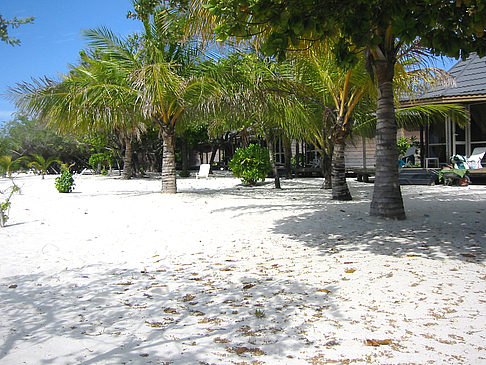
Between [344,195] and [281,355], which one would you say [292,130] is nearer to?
[344,195]

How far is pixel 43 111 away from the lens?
11812 millimetres

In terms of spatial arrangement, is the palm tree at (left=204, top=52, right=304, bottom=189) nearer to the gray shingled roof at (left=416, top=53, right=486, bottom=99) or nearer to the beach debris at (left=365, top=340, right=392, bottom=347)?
the gray shingled roof at (left=416, top=53, right=486, bottom=99)

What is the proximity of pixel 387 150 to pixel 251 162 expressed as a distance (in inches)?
358

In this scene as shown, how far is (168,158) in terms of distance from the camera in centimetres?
1268

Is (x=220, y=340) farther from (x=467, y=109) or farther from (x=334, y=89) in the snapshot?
(x=467, y=109)

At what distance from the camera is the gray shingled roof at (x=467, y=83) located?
575 inches

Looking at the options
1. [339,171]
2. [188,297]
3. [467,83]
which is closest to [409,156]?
[467,83]

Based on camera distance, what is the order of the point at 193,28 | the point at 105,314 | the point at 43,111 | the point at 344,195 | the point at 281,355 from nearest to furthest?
the point at 281,355, the point at 105,314, the point at 193,28, the point at 344,195, the point at 43,111

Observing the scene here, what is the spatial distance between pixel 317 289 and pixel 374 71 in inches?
193

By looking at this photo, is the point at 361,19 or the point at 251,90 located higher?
the point at 251,90

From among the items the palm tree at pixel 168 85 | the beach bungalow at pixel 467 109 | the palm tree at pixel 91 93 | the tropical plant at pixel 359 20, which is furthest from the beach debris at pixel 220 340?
the beach bungalow at pixel 467 109

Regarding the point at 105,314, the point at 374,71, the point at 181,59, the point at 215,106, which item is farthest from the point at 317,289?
the point at 181,59

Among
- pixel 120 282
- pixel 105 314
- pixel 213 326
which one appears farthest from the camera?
pixel 120 282

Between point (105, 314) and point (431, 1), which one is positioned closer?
point (105, 314)
